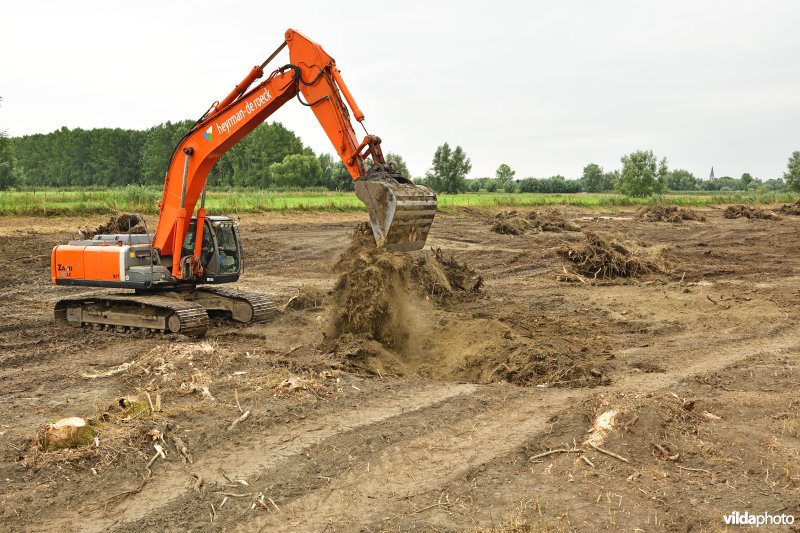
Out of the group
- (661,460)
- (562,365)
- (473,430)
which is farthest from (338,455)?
(562,365)

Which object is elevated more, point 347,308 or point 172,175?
point 172,175

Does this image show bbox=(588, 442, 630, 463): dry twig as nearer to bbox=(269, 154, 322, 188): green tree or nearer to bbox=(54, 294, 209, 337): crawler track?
bbox=(54, 294, 209, 337): crawler track

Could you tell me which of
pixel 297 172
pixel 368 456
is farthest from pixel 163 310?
pixel 297 172

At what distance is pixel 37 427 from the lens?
24.8 ft

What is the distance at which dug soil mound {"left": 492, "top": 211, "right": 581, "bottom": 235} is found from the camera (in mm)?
31891

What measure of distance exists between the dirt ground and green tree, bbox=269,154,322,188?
51.9 meters

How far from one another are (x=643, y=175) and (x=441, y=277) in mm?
51902

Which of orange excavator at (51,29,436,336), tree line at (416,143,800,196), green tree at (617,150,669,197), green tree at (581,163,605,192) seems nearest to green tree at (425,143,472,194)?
tree line at (416,143,800,196)

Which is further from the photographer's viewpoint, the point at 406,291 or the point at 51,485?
the point at 406,291

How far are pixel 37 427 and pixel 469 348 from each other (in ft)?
18.7

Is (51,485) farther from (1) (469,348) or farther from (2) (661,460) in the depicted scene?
(1) (469,348)

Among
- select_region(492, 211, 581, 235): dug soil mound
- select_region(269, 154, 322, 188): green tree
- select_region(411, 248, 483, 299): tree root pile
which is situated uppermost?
select_region(269, 154, 322, 188): green tree

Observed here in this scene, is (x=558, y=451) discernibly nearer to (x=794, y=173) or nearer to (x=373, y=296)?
(x=373, y=296)

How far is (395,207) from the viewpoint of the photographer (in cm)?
999
